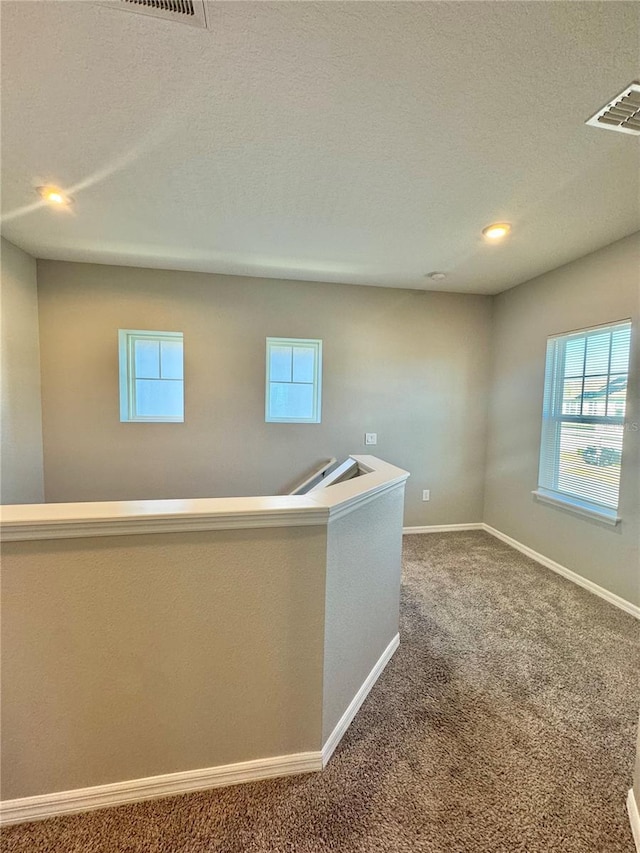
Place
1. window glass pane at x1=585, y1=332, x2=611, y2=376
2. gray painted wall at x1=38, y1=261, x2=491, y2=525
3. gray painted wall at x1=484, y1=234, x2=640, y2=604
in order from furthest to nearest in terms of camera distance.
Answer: gray painted wall at x1=38, y1=261, x2=491, y2=525 → window glass pane at x1=585, y1=332, x2=611, y2=376 → gray painted wall at x1=484, y1=234, x2=640, y2=604

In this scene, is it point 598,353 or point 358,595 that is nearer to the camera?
point 358,595

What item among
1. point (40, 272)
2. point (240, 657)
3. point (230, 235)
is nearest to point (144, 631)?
point (240, 657)

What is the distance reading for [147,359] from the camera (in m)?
3.32

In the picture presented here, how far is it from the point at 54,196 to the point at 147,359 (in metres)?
1.50

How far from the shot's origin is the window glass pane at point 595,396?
8.57ft

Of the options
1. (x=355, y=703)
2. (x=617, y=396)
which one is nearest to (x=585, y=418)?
(x=617, y=396)

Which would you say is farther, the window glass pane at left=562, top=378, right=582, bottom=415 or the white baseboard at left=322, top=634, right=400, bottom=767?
the window glass pane at left=562, top=378, right=582, bottom=415

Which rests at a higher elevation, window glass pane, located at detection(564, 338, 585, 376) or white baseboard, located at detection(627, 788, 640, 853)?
window glass pane, located at detection(564, 338, 585, 376)

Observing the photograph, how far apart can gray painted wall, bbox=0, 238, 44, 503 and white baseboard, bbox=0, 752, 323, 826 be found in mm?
2163

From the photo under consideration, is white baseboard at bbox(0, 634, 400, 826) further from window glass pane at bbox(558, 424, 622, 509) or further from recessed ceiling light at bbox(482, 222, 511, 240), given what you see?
recessed ceiling light at bbox(482, 222, 511, 240)

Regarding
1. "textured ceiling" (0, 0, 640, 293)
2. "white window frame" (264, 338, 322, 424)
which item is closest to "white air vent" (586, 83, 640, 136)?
"textured ceiling" (0, 0, 640, 293)

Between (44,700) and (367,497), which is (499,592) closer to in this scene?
(367,497)

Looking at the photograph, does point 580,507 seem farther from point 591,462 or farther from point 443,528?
point 443,528

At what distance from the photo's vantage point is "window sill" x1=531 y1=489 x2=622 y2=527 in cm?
250
